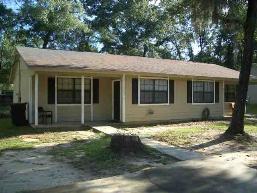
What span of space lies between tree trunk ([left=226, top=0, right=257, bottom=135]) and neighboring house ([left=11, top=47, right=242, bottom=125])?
594cm

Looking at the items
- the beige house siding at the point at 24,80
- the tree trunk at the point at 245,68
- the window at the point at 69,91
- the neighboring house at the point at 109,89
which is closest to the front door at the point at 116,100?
the neighboring house at the point at 109,89

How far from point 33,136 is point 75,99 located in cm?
485

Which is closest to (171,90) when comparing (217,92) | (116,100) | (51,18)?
(116,100)

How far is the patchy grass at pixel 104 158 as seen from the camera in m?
9.28

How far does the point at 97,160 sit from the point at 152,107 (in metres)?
10.6

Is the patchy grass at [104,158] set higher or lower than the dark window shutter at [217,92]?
lower

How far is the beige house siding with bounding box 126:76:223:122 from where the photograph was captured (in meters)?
19.8

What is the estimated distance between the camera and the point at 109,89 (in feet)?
68.3

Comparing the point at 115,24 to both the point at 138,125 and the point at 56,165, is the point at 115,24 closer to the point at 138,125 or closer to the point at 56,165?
the point at 138,125

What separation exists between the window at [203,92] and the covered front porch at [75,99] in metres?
4.75

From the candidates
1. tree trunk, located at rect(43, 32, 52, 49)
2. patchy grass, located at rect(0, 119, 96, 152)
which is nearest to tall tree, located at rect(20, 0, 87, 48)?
tree trunk, located at rect(43, 32, 52, 49)

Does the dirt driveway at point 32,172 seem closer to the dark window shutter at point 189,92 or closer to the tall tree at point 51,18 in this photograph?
the dark window shutter at point 189,92

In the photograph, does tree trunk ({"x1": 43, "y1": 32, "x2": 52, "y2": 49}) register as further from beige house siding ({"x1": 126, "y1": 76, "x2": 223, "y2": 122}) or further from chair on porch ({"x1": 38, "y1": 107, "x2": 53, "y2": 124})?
chair on porch ({"x1": 38, "y1": 107, "x2": 53, "y2": 124})

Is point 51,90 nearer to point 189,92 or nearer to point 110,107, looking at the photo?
point 110,107
